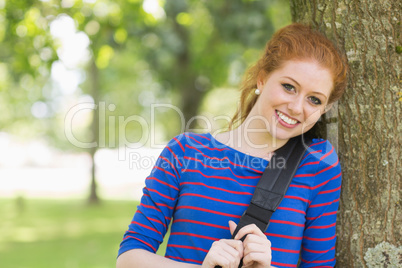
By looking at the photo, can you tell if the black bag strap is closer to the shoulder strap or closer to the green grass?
the shoulder strap

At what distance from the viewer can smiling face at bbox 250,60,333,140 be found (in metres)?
2.18

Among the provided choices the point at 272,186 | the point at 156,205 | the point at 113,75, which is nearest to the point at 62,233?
the point at 113,75

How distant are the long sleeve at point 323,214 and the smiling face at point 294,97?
0.73ft

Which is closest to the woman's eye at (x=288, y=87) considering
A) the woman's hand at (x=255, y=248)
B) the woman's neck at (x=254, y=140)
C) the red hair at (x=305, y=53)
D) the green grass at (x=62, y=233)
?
the red hair at (x=305, y=53)

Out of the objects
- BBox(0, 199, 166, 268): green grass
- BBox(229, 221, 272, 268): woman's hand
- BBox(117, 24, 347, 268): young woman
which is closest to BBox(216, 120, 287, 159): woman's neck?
BBox(117, 24, 347, 268): young woman

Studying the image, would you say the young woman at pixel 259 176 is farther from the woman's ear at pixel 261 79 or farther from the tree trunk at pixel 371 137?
the tree trunk at pixel 371 137

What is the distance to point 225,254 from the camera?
1.87 metres

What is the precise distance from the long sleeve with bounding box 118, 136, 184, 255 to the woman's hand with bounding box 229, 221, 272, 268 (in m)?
0.41

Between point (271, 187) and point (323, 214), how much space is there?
0.31 meters

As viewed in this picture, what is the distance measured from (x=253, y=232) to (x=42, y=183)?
91.7 ft

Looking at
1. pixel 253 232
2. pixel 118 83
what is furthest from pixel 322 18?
pixel 118 83

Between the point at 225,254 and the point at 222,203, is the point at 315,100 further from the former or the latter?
the point at 225,254

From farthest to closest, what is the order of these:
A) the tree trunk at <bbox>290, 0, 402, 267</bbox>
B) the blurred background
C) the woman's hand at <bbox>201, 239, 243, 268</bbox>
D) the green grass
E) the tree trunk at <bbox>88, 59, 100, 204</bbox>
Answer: the tree trunk at <bbox>88, 59, 100, 204</bbox>
the green grass
the blurred background
the tree trunk at <bbox>290, 0, 402, 267</bbox>
the woman's hand at <bbox>201, 239, 243, 268</bbox>

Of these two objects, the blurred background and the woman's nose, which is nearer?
the woman's nose
